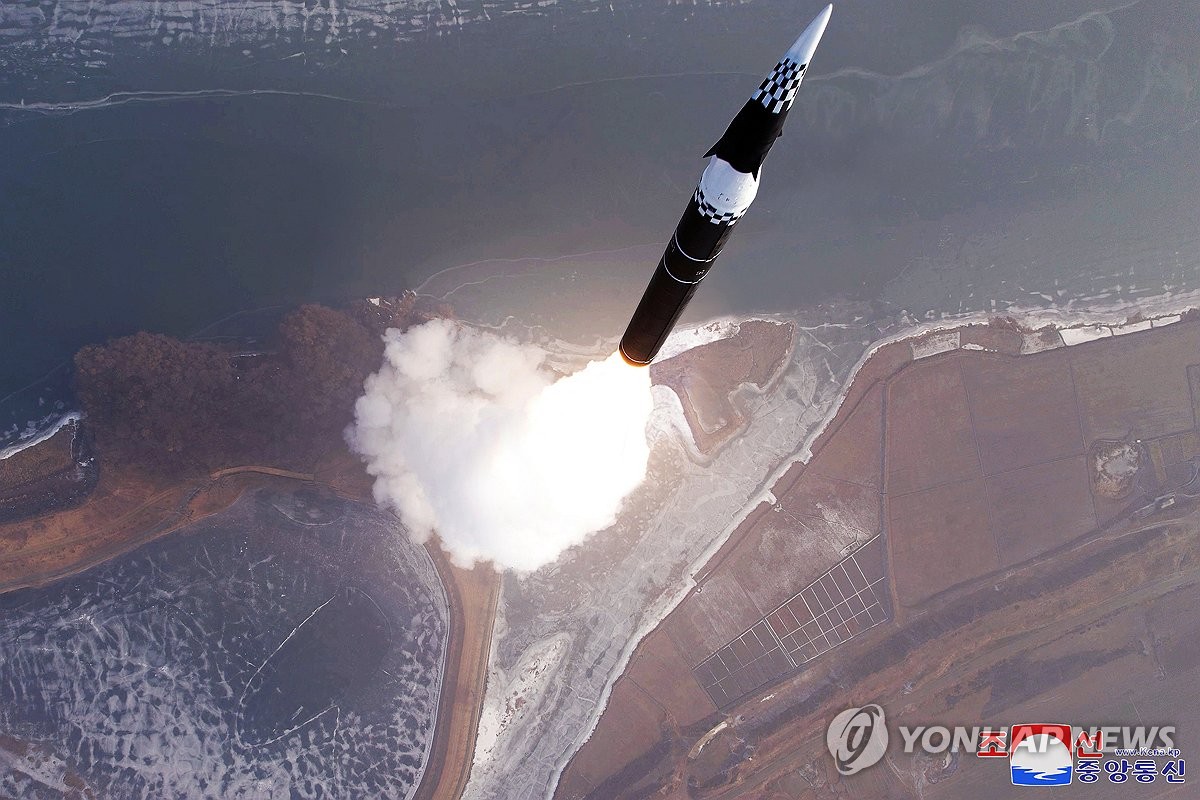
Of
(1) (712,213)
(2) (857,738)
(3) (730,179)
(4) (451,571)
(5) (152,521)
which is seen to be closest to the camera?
(3) (730,179)

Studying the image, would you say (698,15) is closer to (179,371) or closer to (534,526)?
(534,526)

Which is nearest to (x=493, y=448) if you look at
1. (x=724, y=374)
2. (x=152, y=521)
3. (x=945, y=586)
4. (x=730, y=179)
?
(x=724, y=374)

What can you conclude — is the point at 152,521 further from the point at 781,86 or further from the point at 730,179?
the point at 781,86

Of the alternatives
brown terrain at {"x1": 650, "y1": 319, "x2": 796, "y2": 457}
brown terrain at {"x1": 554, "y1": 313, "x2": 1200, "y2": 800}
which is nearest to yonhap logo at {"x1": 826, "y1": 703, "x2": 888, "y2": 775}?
brown terrain at {"x1": 554, "y1": 313, "x2": 1200, "y2": 800}

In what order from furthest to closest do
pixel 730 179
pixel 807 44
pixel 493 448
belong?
pixel 493 448 < pixel 730 179 < pixel 807 44

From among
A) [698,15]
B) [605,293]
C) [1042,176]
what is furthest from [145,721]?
[1042,176]
